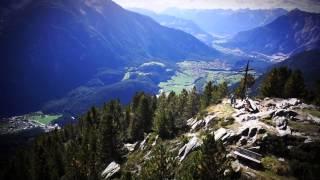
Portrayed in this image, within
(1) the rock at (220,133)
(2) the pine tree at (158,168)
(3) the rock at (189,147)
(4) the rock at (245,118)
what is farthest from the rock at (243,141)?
(2) the pine tree at (158,168)

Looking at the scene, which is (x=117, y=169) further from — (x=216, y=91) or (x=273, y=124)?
(x=216, y=91)

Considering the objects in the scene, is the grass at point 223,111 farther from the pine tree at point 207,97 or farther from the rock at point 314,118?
the pine tree at point 207,97

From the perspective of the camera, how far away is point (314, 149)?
56625mm

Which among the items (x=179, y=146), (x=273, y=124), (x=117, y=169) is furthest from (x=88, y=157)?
(x=273, y=124)

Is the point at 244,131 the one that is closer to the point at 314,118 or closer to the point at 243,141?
the point at 243,141

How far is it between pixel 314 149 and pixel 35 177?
99.8 metres

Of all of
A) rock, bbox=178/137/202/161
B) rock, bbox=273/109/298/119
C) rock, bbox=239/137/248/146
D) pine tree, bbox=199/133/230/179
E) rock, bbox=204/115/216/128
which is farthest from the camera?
rock, bbox=204/115/216/128

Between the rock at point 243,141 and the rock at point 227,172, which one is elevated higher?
the rock at point 243,141

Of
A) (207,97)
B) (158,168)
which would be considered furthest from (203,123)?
(207,97)

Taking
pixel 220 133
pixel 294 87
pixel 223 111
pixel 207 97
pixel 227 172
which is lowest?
pixel 227 172

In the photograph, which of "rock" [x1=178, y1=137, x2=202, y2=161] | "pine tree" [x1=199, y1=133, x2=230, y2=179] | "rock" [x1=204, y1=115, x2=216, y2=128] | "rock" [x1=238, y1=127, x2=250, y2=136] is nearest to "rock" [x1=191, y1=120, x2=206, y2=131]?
"rock" [x1=204, y1=115, x2=216, y2=128]

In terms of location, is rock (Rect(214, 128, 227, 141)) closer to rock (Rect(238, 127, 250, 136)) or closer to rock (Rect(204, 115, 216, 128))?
rock (Rect(238, 127, 250, 136))

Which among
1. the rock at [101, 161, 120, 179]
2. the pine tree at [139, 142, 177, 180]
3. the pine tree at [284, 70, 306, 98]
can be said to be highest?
the pine tree at [284, 70, 306, 98]

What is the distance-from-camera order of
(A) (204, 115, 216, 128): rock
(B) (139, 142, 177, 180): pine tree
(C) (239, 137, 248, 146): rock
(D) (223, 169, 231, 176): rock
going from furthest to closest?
(A) (204, 115, 216, 128): rock → (C) (239, 137, 248, 146): rock → (B) (139, 142, 177, 180): pine tree → (D) (223, 169, 231, 176): rock
